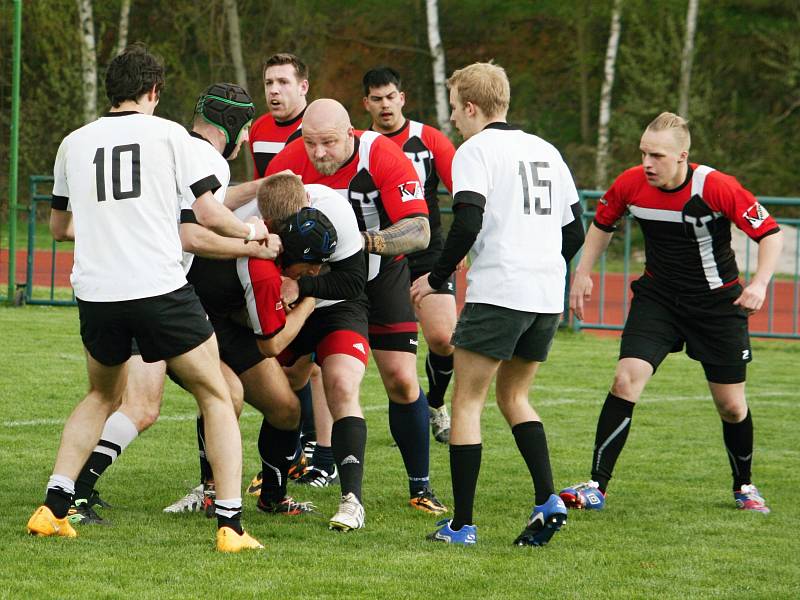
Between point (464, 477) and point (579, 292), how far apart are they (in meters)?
1.47

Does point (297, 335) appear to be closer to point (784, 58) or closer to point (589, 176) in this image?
point (589, 176)

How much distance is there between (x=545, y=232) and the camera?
5.52m

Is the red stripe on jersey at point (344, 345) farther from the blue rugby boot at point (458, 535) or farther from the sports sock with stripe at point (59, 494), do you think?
the sports sock with stripe at point (59, 494)

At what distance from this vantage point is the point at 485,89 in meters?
5.43

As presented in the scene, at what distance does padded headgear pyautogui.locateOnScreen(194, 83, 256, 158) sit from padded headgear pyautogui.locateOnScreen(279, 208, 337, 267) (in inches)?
24.0

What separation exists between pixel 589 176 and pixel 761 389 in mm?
16745

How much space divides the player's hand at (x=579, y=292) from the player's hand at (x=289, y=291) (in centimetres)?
147

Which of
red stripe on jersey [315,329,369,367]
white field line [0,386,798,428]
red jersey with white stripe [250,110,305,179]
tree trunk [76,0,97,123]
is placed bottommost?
white field line [0,386,798,428]

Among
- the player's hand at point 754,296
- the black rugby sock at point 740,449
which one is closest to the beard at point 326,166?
the player's hand at point 754,296

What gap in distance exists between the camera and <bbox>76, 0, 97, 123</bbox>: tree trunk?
1037 inches

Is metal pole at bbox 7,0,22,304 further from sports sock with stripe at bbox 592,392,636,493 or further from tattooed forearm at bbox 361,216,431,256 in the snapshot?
sports sock with stripe at bbox 592,392,636,493

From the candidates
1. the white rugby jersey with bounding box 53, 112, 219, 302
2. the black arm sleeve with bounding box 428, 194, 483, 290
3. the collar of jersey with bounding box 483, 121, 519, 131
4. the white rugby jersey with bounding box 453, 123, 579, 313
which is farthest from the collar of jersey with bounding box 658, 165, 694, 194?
the white rugby jersey with bounding box 53, 112, 219, 302

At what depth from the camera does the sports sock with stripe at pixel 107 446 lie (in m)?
5.86

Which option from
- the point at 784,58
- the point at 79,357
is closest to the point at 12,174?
the point at 79,357
